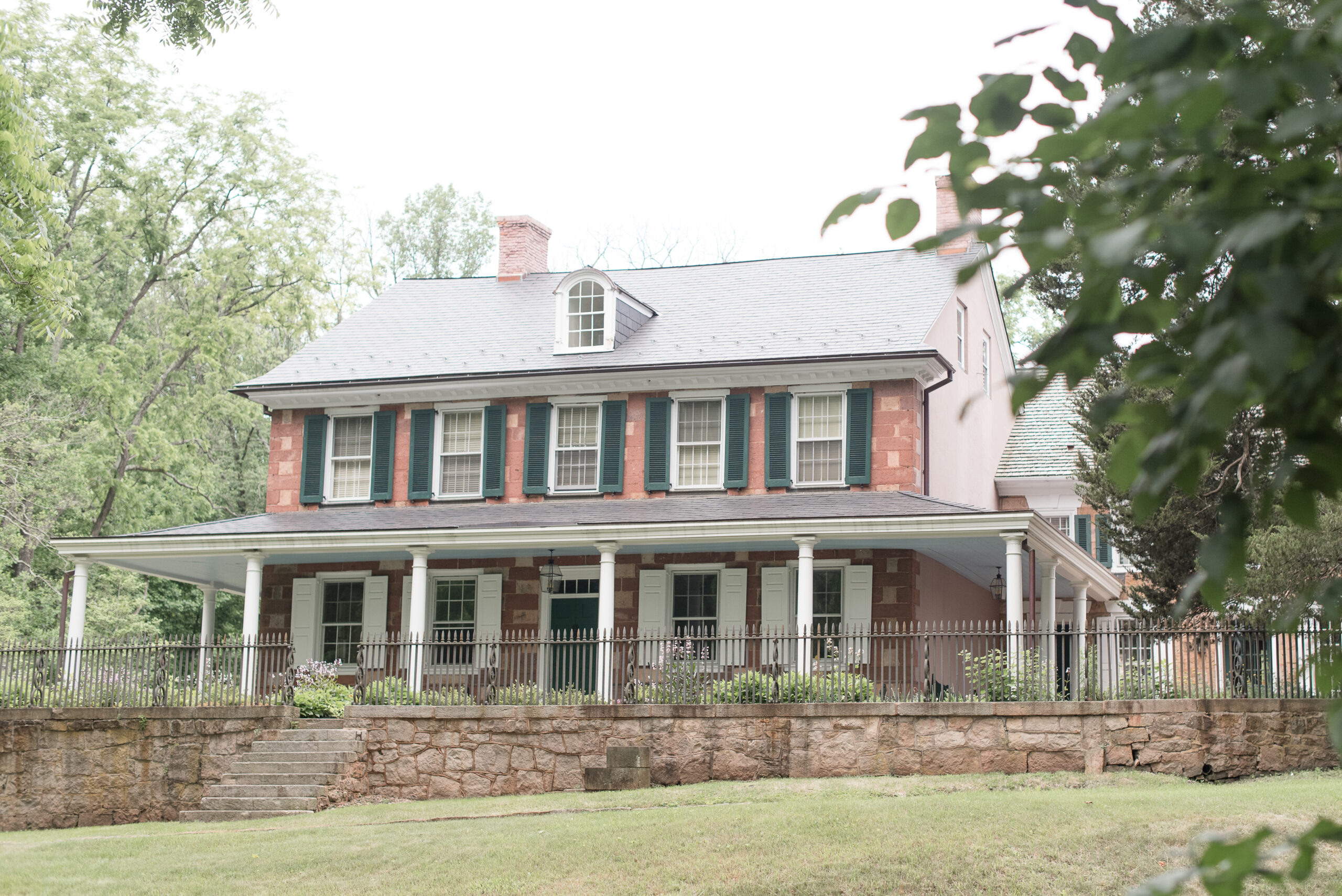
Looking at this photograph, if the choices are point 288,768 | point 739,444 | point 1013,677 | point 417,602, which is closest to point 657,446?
point 739,444

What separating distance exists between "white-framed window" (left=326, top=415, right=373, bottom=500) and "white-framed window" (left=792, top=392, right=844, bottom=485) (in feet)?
24.3

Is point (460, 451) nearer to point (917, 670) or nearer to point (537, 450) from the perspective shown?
point (537, 450)

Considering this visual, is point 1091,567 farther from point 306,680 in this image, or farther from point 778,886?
point 778,886

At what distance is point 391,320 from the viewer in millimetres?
26156

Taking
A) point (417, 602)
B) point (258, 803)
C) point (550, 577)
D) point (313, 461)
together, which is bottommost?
point (258, 803)

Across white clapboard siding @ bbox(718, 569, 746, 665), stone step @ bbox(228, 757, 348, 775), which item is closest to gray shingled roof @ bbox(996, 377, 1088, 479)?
white clapboard siding @ bbox(718, 569, 746, 665)

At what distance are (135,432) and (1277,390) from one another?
33.2 m

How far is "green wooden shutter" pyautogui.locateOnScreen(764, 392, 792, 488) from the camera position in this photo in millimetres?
21547

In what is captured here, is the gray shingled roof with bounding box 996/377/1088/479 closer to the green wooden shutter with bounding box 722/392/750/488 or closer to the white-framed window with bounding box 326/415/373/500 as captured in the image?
the green wooden shutter with bounding box 722/392/750/488

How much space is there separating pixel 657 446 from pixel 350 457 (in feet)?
18.3

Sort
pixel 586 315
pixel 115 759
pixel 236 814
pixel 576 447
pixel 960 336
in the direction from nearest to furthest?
1. pixel 236 814
2. pixel 115 759
3. pixel 576 447
4. pixel 586 315
5. pixel 960 336

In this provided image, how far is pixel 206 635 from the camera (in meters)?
23.4

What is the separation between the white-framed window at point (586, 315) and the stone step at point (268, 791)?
935 cm

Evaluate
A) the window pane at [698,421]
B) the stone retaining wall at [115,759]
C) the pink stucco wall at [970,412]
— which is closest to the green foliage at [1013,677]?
the pink stucco wall at [970,412]
